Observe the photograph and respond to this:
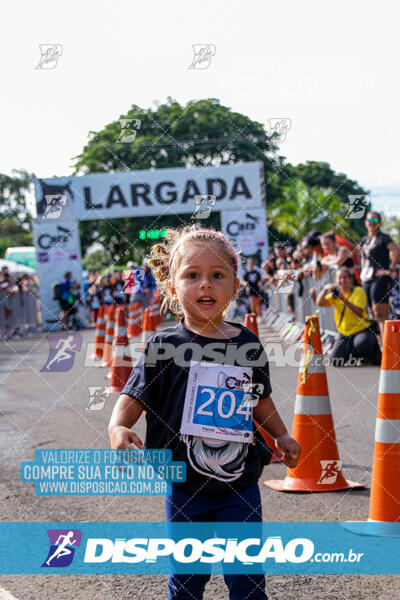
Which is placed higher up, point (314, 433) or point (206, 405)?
point (206, 405)

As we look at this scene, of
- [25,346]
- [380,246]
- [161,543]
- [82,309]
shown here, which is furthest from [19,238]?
[161,543]

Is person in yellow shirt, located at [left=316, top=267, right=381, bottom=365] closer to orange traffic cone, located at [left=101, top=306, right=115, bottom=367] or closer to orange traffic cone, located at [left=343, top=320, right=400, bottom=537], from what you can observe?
orange traffic cone, located at [left=101, top=306, right=115, bottom=367]

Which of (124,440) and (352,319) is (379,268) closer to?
(352,319)

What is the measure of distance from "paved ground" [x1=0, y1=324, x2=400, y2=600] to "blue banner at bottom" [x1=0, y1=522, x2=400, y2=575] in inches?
4.2

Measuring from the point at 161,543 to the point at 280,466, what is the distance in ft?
6.17

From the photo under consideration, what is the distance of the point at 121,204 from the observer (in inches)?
1049

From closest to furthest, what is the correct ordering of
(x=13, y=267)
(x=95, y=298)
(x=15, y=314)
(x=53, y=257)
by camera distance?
(x=15, y=314)
(x=53, y=257)
(x=95, y=298)
(x=13, y=267)

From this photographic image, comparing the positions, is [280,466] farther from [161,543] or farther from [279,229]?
[279,229]

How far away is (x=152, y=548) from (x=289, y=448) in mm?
1359

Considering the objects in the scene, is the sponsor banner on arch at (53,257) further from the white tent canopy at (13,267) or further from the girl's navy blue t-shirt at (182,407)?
the girl's navy blue t-shirt at (182,407)

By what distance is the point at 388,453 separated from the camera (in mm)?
4203

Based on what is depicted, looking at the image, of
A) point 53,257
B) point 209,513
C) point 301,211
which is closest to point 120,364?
point 209,513

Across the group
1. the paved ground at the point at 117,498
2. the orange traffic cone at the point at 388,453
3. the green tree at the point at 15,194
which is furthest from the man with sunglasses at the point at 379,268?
the green tree at the point at 15,194

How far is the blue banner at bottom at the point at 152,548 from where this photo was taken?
3.83 metres
